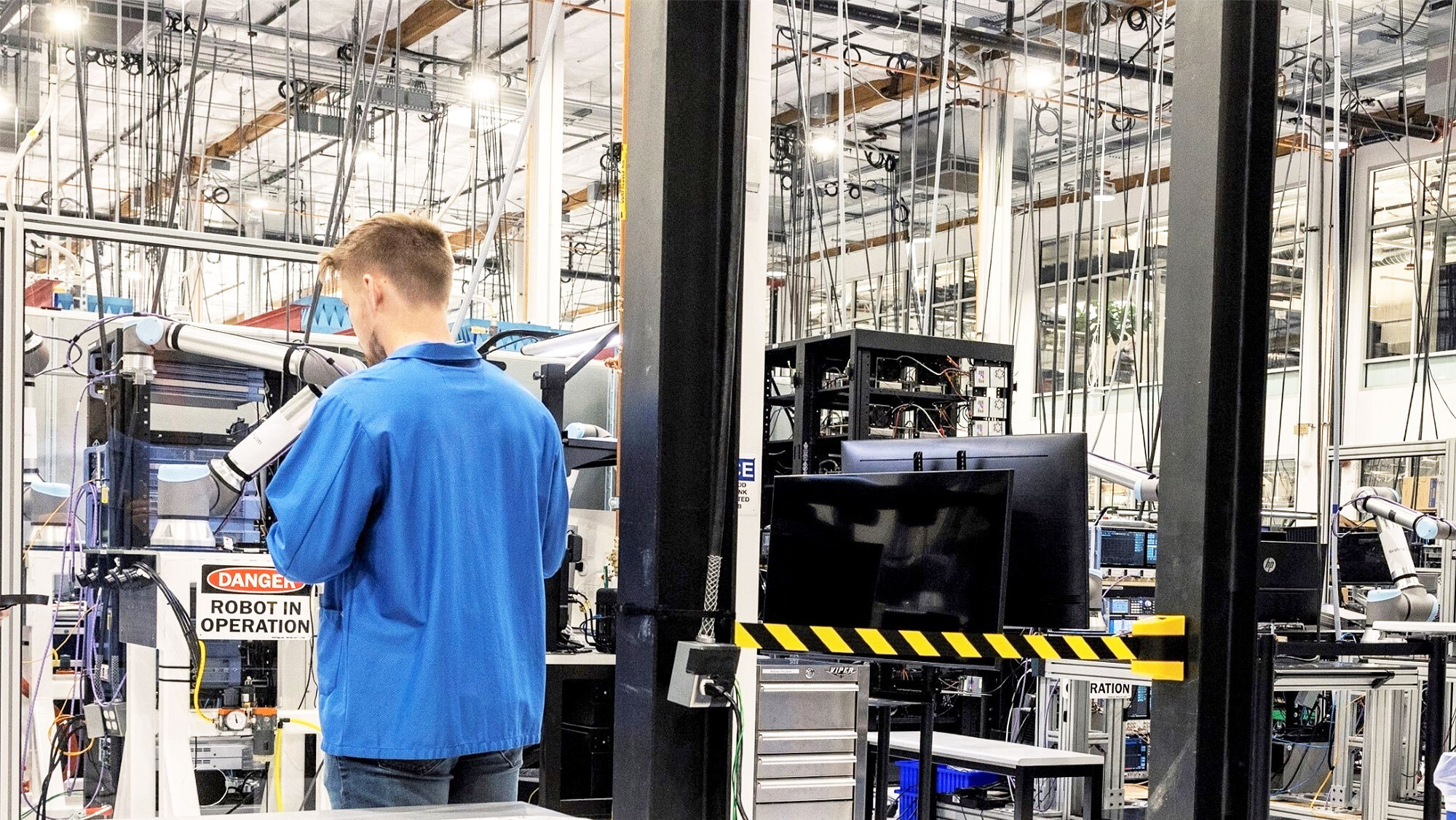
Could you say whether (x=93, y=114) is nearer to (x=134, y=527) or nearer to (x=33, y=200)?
(x=33, y=200)

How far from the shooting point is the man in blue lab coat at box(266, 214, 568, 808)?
1.98 metres

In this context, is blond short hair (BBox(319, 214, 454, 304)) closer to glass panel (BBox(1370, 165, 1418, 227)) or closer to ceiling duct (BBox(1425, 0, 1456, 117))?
ceiling duct (BBox(1425, 0, 1456, 117))

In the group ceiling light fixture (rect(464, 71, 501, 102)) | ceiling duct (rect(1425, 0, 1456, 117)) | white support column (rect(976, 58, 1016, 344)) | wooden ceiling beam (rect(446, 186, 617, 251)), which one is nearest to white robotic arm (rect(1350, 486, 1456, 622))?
ceiling duct (rect(1425, 0, 1456, 117))

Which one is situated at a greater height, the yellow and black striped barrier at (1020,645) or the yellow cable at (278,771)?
the yellow and black striped barrier at (1020,645)

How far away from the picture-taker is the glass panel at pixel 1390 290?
12305 mm

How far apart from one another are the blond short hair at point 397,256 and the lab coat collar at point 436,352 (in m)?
0.11

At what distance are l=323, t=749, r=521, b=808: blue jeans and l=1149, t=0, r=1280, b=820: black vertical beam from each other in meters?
1.49

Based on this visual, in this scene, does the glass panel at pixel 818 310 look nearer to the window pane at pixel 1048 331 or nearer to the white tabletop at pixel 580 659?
the window pane at pixel 1048 331

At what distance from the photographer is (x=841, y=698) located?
12.4 feet

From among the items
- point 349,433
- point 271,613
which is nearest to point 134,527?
point 271,613

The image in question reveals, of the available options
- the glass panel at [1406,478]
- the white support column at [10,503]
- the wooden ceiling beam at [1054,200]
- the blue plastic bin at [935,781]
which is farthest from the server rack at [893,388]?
the glass panel at [1406,478]

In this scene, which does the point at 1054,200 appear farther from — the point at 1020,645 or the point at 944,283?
the point at 1020,645

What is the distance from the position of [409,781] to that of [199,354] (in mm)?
2228

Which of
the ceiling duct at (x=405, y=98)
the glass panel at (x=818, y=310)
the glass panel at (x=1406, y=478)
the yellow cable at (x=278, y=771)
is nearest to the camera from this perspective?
the yellow cable at (x=278, y=771)
